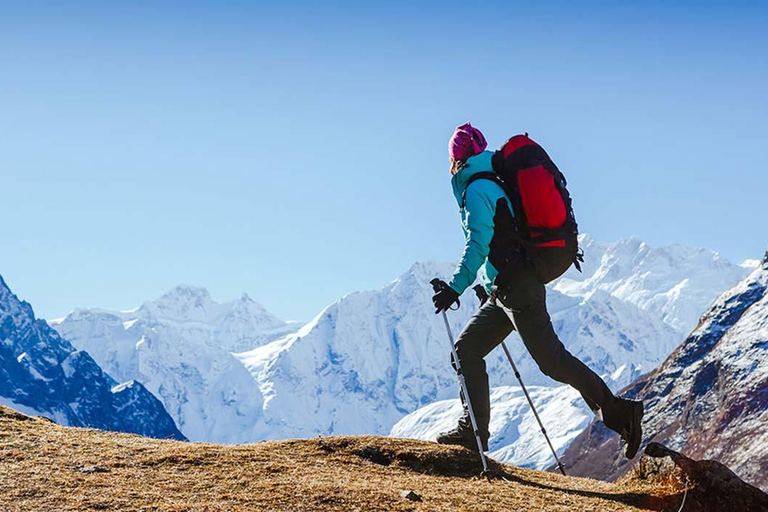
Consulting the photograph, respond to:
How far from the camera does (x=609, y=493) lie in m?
10.4

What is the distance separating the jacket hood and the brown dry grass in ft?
11.3

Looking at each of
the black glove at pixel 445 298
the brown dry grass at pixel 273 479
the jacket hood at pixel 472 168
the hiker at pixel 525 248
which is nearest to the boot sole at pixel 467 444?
the brown dry grass at pixel 273 479

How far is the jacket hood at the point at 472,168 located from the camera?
1087cm

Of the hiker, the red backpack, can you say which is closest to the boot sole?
the hiker

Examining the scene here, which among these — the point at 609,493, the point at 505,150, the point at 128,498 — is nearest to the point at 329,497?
the point at 128,498

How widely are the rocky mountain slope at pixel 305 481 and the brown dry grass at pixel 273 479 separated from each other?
13 millimetres

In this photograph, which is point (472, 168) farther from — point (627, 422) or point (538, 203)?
point (627, 422)

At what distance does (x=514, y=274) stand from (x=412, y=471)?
9.13ft

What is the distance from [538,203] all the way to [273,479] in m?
4.37

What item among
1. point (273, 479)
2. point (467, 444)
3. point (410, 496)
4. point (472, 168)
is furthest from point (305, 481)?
point (472, 168)

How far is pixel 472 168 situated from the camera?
1088cm

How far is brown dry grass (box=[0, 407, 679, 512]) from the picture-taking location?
8883 millimetres

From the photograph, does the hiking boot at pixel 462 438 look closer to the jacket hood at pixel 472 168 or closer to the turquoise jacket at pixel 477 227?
the turquoise jacket at pixel 477 227

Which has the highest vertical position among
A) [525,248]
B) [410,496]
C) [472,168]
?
[472,168]
